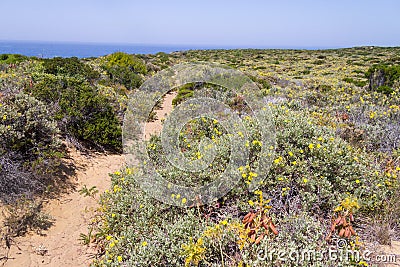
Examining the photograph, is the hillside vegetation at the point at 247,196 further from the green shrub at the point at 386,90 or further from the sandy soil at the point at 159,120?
the green shrub at the point at 386,90

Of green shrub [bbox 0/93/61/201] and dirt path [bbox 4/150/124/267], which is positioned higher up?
green shrub [bbox 0/93/61/201]

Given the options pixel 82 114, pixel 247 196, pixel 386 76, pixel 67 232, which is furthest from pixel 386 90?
pixel 67 232

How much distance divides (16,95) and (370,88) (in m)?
12.7

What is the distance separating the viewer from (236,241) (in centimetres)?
323

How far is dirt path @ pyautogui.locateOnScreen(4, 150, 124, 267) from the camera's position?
4.01 m

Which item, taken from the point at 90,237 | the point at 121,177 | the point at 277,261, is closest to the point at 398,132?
the point at 277,261

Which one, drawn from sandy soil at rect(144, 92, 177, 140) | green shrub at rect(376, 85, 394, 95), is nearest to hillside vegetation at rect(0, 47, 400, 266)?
sandy soil at rect(144, 92, 177, 140)

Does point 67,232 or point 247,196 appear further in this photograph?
point 67,232

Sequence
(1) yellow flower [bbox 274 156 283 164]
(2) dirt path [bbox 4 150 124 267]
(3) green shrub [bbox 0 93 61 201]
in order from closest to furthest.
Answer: (1) yellow flower [bbox 274 156 283 164], (2) dirt path [bbox 4 150 124 267], (3) green shrub [bbox 0 93 61 201]

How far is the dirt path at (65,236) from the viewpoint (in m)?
4.01

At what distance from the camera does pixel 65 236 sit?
4461 mm

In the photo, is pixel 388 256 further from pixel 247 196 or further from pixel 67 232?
pixel 67 232

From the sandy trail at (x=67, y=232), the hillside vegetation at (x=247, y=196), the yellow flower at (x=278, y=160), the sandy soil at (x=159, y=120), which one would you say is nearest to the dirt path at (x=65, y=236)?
the sandy trail at (x=67, y=232)

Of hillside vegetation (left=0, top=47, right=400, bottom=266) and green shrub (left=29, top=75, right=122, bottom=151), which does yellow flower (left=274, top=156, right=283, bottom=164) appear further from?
green shrub (left=29, top=75, right=122, bottom=151)
